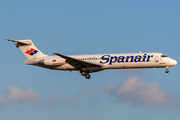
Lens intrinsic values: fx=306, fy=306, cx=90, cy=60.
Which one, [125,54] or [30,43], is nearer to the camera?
[125,54]

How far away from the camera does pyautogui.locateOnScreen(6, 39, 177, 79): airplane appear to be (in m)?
43.9

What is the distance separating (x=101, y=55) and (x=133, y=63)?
489 cm

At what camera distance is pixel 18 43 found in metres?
47.3

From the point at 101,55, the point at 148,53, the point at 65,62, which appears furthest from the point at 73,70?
the point at 148,53

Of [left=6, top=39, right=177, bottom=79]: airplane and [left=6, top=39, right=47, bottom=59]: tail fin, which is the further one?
[left=6, top=39, right=47, bottom=59]: tail fin

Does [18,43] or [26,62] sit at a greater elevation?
[18,43]

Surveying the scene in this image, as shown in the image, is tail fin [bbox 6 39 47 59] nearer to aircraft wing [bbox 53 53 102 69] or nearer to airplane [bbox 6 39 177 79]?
airplane [bbox 6 39 177 79]

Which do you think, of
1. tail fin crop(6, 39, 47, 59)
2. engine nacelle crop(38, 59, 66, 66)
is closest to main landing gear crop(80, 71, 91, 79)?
engine nacelle crop(38, 59, 66, 66)

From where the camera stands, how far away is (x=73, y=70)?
46.3 metres

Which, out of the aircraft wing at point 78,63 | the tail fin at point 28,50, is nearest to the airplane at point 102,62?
the aircraft wing at point 78,63

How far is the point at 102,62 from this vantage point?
44719 mm

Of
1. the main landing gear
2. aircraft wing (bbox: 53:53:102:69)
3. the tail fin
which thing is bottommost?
the main landing gear

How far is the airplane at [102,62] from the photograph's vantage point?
144 feet

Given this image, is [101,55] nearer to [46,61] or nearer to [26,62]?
[46,61]
